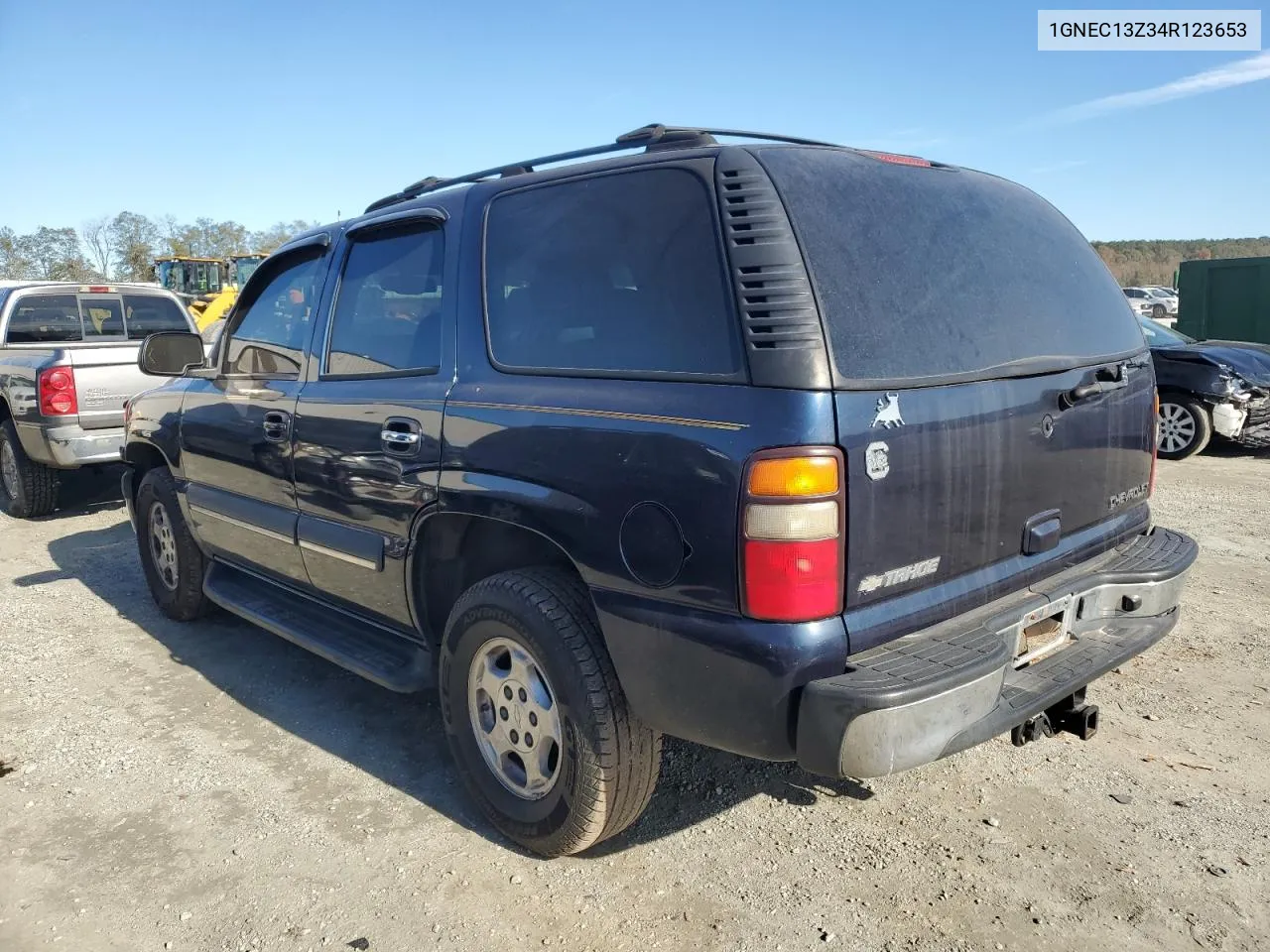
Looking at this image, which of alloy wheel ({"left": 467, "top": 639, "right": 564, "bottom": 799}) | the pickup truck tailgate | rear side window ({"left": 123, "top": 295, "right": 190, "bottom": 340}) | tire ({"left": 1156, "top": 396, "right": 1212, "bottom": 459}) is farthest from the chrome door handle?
tire ({"left": 1156, "top": 396, "right": 1212, "bottom": 459})

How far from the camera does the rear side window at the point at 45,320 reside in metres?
8.01

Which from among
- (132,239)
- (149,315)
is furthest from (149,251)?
(149,315)

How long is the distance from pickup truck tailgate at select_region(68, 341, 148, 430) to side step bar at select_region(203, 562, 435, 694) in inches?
125

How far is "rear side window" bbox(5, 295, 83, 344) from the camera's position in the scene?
8008 millimetres

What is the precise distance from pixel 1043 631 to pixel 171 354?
4.09 m

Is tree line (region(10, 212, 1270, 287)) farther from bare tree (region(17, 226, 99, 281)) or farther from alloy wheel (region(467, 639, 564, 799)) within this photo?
alloy wheel (region(467, 639, 564, 799))

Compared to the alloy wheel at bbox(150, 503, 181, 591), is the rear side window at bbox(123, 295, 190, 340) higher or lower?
higher

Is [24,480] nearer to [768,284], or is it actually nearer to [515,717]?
[515,717]

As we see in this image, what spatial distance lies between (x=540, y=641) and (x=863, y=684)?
928mm

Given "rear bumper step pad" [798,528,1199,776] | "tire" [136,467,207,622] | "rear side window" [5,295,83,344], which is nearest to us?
"rear bumper step pad" [798,528,1199,776]

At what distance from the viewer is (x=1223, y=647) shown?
4406 mm

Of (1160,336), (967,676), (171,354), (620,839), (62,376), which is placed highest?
(171,354)

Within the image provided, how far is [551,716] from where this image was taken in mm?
2777

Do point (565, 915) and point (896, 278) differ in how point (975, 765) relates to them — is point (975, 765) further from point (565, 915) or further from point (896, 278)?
point (896, 278)
